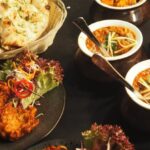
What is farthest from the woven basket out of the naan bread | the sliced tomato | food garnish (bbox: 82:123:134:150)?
food garnish (bbox: 82:123:134:150)

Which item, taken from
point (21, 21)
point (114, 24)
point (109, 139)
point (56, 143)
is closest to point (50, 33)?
point (21, 21)

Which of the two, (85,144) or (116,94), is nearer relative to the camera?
(85,144)

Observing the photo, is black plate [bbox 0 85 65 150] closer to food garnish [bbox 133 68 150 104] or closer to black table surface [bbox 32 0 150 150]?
black table surface [bbox 32 0 150 150]

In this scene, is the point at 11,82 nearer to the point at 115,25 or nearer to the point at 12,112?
the point at 12,112

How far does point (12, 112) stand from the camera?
1576 millimetres

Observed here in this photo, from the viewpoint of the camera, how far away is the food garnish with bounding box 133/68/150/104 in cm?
152

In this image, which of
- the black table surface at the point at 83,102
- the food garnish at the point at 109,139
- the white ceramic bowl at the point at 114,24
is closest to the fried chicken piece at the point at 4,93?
the black table surface at the point at 83,102

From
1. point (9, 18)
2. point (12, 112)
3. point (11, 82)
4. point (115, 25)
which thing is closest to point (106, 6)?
point (115, 25)

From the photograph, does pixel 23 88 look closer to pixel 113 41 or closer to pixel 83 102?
pixel 83 102

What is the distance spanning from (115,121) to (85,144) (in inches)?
9.4

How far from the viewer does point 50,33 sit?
6.20 ft

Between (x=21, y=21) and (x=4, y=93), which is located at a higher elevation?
(x=21, y=21)

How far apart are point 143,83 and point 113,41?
0.94 feet

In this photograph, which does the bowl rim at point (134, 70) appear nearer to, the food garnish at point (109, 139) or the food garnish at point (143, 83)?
the food garnish at point (143, 83)
